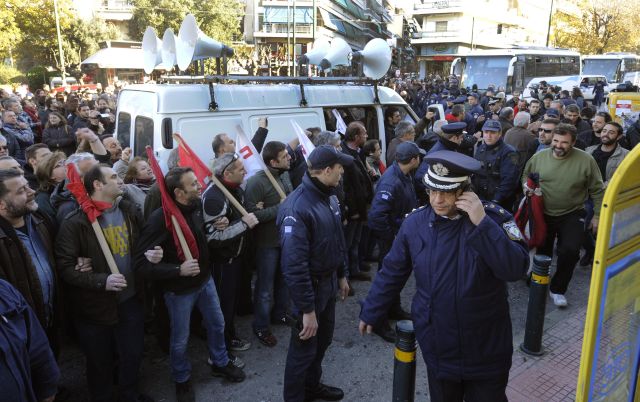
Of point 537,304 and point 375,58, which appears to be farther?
point 375,58

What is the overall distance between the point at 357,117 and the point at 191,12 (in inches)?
1329

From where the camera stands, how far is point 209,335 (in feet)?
12.3

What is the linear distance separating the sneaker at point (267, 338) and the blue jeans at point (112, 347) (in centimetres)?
122

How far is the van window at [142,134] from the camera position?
5541 mm

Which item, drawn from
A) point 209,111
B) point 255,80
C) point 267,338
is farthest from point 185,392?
point 255,80

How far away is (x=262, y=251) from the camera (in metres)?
4.41

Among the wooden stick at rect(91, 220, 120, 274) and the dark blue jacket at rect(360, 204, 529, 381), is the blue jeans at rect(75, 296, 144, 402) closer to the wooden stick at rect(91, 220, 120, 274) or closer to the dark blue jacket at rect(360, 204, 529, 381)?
the wooden stick at rect(91, 220, 120, 274)

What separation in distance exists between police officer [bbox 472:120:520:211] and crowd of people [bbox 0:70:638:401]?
0.02 metres

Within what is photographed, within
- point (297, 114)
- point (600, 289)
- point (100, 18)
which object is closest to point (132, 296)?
point (600, 289)

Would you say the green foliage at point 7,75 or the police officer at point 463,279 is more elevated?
the green foliage at point 7,75

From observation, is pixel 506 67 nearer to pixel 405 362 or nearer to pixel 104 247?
pixel 405 362

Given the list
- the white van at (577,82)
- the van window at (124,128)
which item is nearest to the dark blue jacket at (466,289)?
the van window at (124,128)

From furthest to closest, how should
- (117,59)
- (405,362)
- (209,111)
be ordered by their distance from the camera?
(117,59) → (209,111) → (405,362)

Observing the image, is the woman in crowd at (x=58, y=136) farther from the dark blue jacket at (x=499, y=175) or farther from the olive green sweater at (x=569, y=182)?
the olive green sweater at (x=569, y=182)
